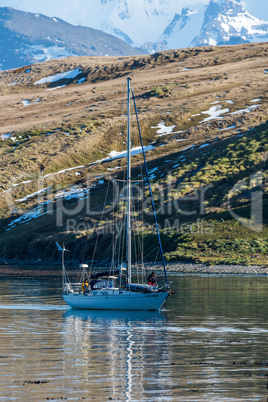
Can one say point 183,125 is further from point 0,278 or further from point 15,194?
point 0,278

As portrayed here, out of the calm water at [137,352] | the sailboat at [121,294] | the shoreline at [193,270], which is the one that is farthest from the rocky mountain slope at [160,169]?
the calm water at [137,352]

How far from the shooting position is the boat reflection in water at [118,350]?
70.1 feet

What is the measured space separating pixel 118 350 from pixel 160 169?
94380mm

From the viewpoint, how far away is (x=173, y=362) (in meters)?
25.1

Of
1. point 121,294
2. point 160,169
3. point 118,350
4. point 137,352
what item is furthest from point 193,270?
point 137,352

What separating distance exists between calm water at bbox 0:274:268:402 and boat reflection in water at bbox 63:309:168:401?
3 cm

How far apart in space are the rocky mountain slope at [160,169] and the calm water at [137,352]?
3838 cm

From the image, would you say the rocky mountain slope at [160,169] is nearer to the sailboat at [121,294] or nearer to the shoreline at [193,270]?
the shoreline at [193,270]

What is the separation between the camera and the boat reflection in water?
21.4m

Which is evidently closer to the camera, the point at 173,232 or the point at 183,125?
the point at 173,232

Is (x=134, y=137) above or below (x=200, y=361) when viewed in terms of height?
above

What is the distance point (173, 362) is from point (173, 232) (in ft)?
220

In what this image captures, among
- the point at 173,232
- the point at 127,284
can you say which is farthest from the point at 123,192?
the point at 127,284

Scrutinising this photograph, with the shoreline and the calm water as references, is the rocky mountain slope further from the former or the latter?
the calm water
